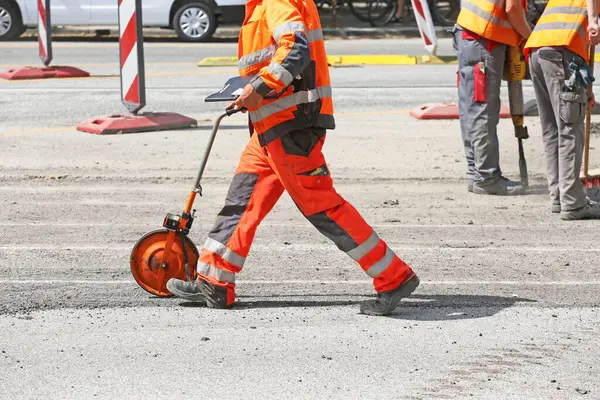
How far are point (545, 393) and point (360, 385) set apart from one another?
2.44 feet

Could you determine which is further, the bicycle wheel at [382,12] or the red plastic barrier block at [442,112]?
the bicycle wheel at [382,12]

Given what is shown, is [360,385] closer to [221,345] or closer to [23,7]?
[221,345]

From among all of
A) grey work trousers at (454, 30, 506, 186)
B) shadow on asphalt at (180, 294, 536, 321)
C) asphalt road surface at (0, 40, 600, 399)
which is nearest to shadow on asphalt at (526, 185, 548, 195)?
asphalt road surface at (0, 40, 600, 399)

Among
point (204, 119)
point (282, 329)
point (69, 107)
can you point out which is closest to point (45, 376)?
point (282, 329)

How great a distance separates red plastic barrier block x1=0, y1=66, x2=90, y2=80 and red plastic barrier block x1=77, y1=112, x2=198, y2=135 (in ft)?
13.5

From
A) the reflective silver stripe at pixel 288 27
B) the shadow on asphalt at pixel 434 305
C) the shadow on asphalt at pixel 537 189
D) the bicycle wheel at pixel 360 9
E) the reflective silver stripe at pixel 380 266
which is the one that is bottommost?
the bicycle wheel at pixel 360 9

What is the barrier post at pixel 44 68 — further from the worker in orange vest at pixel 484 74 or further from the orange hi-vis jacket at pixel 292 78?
the orange hi-vis jacket at pixel 292 78

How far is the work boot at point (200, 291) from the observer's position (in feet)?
19.5

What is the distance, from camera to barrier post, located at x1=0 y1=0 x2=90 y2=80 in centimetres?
1445

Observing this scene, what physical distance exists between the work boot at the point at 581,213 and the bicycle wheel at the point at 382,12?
17160mm

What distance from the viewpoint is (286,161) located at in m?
5.73

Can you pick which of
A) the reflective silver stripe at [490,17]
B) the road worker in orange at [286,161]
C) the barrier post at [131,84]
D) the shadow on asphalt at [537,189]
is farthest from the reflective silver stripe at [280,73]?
the barrier post at [131,84]

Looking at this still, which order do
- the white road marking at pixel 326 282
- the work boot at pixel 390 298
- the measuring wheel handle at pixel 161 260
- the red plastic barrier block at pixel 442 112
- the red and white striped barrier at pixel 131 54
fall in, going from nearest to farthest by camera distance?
the work boot at pixel 390 298, the measuring wheel handle at pixel 161 260, the white road marking at pixel 326 282, the red and white striped barrier at pixel 131 54, the red plastic barrier block at pixel 442 112

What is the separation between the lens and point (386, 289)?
5832mm
